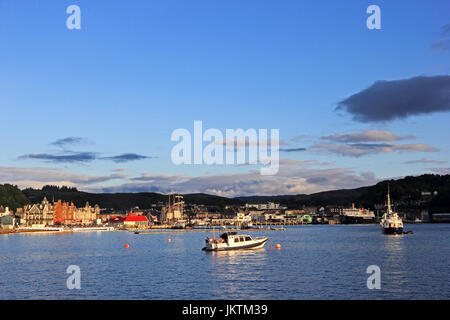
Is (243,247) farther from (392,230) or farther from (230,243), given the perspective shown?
(392,230)

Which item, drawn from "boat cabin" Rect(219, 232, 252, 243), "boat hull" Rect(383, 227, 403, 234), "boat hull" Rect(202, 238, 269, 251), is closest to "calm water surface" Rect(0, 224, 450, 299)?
"boat hull" Rect(202, 238, 269, 251)

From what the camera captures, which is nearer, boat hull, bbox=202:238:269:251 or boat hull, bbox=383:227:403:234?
boat hull, bbox=202:238:269:251

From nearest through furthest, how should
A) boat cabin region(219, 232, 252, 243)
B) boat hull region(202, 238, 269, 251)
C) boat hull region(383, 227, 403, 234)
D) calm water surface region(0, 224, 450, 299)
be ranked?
calm water surface region(0, 224, 450, 299) → boat hull region(202, 238, 269, 251) → boat cabin region(219, 232, 252, 243) → boat hull region(383, 227, 403, 234)

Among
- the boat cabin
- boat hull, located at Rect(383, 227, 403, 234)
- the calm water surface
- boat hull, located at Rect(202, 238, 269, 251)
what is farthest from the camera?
boat hull, located at Rect(383, 227, 403, 234)

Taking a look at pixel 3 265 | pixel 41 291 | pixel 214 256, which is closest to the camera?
pixel 41 291

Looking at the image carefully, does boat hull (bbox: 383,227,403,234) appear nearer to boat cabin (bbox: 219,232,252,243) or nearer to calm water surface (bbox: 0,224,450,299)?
calm water surface (bbox: 0,224,450,299)

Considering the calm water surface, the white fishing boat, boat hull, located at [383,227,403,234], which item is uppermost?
the white fishing boat

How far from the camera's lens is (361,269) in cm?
6612

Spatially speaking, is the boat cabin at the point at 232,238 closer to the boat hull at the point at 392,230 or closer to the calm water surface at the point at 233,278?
the calm water surface at the point at 233,278

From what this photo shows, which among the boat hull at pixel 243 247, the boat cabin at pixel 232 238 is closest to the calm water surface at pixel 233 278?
the boat hull at pixel 243 247

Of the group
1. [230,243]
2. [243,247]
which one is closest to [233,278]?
[230,243]
